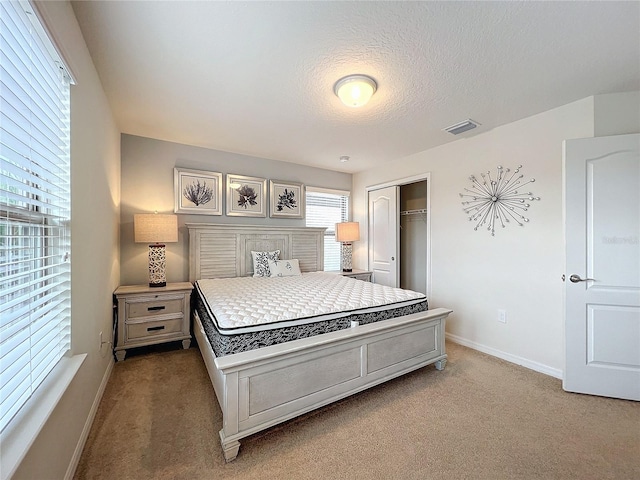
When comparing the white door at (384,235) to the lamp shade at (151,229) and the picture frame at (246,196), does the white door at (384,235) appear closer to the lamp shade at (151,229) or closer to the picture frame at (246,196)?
the picture frame at (246,196)

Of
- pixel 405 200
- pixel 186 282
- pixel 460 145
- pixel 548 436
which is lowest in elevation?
pixel 548 436

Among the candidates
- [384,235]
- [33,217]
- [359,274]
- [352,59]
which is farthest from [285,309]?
[384,235]

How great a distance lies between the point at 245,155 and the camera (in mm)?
3842

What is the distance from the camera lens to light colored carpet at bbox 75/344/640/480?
1.42 m

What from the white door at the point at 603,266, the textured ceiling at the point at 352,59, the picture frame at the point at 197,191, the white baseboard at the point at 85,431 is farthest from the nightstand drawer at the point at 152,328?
the white door at the point at 603,266

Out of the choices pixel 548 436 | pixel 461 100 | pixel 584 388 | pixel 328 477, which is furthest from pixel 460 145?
pixel 328 477

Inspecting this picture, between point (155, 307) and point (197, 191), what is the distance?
151 centimetres

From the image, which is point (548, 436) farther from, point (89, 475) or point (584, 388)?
point (89, 475)

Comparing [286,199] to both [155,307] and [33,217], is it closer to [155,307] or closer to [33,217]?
[155,307]

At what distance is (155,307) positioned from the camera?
2777 mm

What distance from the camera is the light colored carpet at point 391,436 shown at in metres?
1.42

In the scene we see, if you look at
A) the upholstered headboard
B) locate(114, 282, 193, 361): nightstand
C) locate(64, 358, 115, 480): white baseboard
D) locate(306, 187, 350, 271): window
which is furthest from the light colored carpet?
locate(306, 187, 350, 271): window

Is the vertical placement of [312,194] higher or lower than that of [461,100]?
lower

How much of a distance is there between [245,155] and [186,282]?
6.26ft
